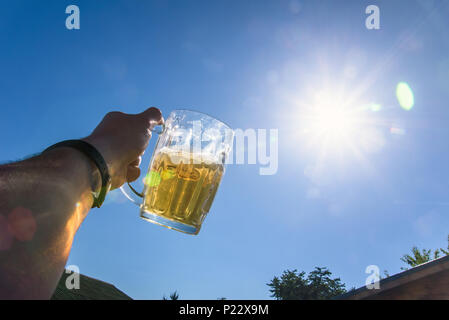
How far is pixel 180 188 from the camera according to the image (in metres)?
1.33

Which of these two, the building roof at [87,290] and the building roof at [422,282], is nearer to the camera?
the building roof at [422,282]

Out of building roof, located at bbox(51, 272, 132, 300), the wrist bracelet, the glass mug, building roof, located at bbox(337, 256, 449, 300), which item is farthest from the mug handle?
building roof, located at bbox(51, 272, 132, 300)

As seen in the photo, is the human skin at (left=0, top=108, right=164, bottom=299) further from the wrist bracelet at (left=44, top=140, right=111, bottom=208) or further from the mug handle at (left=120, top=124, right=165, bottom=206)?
the mug handle at (left=120, top=124, right=165, bottom=206)

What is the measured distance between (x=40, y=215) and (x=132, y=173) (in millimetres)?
681

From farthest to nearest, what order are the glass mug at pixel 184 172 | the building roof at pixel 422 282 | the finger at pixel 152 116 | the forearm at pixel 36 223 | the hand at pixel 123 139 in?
the building roof at pixel 422 282
the glass mug at pixel 184 172
the finger at pixel 152 116
the hand at pixel 123 139
the forearm at pixel 36 223

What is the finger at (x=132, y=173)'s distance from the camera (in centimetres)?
115

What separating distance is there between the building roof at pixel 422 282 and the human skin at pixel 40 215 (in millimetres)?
7646

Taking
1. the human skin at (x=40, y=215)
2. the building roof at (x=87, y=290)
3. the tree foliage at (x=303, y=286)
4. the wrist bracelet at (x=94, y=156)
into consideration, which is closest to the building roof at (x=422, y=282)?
the wrist bracelet at (x=94, y=156)

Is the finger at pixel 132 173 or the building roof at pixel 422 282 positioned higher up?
the finger at pixel 132 173

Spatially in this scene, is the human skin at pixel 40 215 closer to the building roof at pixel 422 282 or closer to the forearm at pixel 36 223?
the forearm at pixel 36 223

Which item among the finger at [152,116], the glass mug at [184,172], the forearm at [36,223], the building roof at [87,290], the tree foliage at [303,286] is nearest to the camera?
the forearm at [36,223]

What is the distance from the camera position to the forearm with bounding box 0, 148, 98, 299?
1.39 feet

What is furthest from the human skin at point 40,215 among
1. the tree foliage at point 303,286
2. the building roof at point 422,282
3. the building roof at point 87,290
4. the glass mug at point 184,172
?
the tree foliage at point 303,286

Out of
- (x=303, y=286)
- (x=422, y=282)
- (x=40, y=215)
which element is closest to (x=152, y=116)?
(x=40, y=215)
